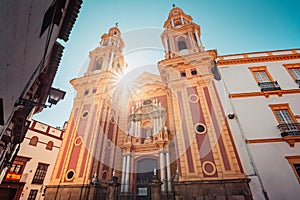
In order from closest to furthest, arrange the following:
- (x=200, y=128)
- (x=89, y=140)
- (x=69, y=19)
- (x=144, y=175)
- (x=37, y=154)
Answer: (x=69, y=19) → (x=200, y=128) → (x=144, y=175) → (x=89, y=140) → (x=37, y=154)

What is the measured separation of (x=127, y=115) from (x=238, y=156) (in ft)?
38.6

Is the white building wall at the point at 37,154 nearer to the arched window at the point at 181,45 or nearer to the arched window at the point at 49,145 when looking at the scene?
the arched window at the point at 49,145

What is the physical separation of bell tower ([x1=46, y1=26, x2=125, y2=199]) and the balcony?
43.2 feet

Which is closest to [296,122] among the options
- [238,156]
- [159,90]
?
[238,156]

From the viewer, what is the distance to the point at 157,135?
1500 centimetres

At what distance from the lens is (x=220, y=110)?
11.4m

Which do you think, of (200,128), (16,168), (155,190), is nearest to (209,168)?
(200,128)

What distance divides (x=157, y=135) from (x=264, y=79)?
9.98 meters

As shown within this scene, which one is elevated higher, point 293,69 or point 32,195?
point 293,69

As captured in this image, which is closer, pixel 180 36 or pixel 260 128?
pixel 260 128

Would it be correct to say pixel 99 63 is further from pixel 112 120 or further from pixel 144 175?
pixel 144 175

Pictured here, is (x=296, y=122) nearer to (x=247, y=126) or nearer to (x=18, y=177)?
(x=247, y=126)

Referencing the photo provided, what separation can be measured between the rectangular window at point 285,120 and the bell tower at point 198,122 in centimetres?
293

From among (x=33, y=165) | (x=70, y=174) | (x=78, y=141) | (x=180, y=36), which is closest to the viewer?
(x=70, y=174)
